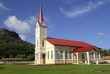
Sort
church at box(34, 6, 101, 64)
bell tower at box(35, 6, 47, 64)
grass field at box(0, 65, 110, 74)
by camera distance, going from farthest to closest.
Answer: bell tower at box(35, 6, 47, 64) → church at box(34, 6, 101, 64) → grass field at box(0, 65, 110, 74)

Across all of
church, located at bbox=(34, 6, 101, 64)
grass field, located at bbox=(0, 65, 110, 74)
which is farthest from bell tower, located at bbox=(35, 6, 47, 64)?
grass field, located at bbox=(0, 65, 110, 74)

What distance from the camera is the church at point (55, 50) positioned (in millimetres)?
32078

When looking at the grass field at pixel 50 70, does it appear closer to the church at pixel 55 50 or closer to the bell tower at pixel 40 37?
the church at pixel 55 50

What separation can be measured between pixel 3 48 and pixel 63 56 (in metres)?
53.3

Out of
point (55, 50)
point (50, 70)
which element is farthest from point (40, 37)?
point (50, 70)

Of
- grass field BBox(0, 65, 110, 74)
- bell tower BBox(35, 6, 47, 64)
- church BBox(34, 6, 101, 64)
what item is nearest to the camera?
grass field BBox(0, 65, 110, 74)

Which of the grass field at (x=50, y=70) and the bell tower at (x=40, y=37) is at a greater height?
the bell tower at (x=40, y=37)

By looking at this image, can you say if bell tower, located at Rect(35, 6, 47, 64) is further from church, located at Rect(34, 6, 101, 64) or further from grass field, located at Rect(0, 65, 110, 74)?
grass field, located at Rect(0, 65, 110, 74)

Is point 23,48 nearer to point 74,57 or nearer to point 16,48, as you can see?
point 16,48

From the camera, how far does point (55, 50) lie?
31859 mm

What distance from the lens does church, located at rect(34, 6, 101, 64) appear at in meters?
32.1

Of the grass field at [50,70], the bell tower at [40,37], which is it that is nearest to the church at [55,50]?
the bell tower at [40,37]

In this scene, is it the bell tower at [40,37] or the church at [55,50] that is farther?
the bell tower at [40,37]

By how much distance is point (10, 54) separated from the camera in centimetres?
7438
